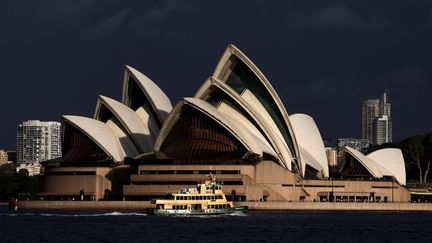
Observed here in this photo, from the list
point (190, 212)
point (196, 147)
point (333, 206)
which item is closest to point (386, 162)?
point (333, 206)

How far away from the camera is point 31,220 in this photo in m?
86.6

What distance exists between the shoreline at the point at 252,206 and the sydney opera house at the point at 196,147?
5.92 ft

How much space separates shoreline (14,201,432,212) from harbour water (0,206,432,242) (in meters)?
13.6

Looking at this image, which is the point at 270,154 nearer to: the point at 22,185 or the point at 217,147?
the point at 217,147

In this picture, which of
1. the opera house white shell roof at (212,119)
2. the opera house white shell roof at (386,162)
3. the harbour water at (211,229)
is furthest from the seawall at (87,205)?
the opera house white shell roof at (386,162)

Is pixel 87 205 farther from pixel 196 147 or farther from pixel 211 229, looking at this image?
Result: pixel 211 229

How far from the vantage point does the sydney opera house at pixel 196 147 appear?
108 metres

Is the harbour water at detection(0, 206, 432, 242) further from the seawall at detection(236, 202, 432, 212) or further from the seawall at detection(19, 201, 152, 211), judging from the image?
the seawall at detection(19, 201, 152, 211)

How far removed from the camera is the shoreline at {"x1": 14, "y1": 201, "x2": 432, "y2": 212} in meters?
107

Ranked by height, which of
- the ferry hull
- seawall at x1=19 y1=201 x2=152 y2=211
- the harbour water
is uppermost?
seawall at x1=19 y1=201 x2=152 y2=211

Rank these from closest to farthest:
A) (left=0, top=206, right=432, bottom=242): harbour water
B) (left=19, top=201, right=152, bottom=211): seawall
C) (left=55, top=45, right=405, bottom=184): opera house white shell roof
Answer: (left=0, top=206, right=432, bottom=242): harbour water
(left=19, top=201, right=152, bottom=211): seawall
(left=55, top=45, right=405, bottom=184): opera house white shell roof

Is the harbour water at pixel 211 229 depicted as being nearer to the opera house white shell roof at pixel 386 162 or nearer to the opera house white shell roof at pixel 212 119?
the opera house white shell roof at pixel 212 119

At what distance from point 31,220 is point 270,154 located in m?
33.6

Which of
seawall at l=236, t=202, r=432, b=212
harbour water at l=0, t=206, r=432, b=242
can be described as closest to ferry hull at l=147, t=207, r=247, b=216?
harbour water at l=0, t=206, r=432, b=242
